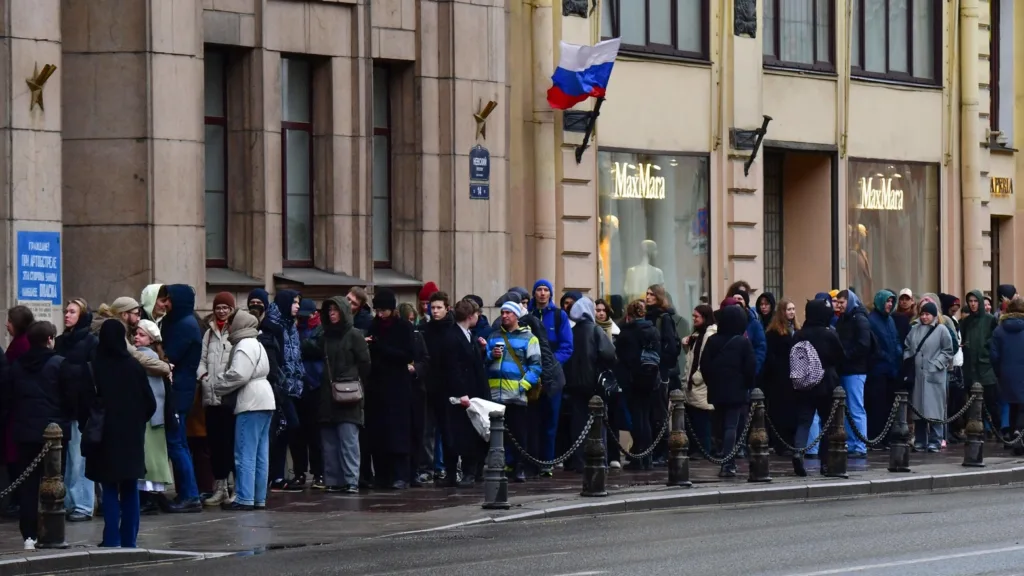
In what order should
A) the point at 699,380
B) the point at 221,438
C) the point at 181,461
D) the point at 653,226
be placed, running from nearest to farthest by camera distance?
the point at 181,461 → the point at 221,438 → the point at 699,380 → the point at 653,226

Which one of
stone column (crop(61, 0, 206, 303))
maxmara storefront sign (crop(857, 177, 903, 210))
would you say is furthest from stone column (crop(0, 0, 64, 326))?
maxmara storefront sign (crop(857, 177, 903, 210))

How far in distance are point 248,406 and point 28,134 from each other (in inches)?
178

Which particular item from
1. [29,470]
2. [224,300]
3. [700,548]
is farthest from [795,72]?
[29,470]

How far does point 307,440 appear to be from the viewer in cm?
2089

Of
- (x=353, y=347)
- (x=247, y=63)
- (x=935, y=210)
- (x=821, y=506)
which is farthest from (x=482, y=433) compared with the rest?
(x=935, y=210)

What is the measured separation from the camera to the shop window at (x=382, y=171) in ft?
85.1

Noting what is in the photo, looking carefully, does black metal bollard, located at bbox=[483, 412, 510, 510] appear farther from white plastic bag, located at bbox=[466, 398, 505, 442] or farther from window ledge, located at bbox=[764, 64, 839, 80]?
window ledge, located at bbox=[764, 64, 839, 80]

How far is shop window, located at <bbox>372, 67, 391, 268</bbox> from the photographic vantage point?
2594 centimetres

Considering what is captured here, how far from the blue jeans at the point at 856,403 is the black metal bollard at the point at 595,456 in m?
6.20

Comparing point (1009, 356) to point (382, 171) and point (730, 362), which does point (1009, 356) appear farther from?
point (382, 171)

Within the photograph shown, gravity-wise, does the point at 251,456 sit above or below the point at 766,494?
above

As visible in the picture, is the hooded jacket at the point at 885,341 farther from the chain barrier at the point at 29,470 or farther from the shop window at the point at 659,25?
the chain barrier at the point at 29,470

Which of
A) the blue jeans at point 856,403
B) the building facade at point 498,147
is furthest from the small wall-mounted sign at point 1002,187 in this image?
the blue jeans at point 856,403

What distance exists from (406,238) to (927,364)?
6.22 metres
